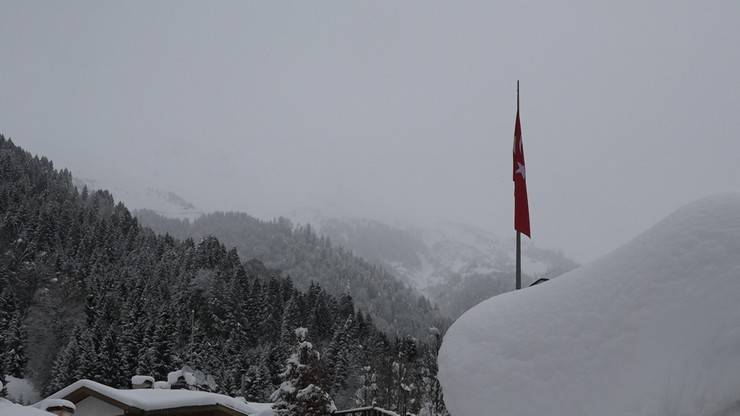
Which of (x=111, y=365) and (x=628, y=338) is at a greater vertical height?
(x=111, y=365)

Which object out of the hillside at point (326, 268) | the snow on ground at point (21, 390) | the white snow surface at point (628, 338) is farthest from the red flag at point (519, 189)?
the hillside at point (326, 268)

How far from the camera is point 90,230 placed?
80500 millimetres

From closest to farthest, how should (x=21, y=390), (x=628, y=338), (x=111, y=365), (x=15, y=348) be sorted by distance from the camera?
(x=628, y=338)
(x=111, y=365)
(x=21, y=390)
(x=15, y=348)

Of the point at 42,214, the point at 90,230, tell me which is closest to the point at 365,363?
Result: the point at 90,230

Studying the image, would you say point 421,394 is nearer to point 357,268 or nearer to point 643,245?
point 643,245

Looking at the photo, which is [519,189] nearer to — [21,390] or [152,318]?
[152,318]

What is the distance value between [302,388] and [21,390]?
150 ft

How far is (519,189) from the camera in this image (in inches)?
395

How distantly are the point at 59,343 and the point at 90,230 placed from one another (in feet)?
77.2

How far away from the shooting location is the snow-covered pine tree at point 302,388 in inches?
747

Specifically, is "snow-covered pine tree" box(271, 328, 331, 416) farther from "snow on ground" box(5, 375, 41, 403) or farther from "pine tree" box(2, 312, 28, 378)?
"pine tree" box(2, 312, 28, 378)

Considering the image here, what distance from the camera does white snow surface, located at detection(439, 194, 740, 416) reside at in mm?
2756

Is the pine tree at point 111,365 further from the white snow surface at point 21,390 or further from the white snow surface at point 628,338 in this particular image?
the white snow surface at point 628,338

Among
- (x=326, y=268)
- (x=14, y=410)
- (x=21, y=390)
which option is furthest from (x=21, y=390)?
(x=326, y=268)
